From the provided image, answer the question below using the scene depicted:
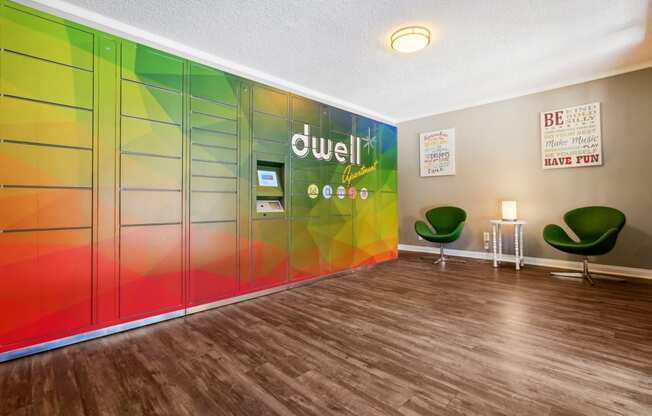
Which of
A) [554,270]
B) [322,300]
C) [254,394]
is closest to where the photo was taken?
[254,394]

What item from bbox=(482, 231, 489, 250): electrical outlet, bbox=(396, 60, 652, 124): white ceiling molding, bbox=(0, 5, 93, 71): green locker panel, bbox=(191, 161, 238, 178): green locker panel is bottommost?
bbox=(482, 231, 489, 250): electrical outlet

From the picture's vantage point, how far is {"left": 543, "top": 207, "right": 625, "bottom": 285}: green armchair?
13.3ft

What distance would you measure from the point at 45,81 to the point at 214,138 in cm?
144

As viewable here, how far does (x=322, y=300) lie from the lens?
143 inches

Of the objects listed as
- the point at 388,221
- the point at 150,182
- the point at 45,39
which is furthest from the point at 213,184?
the point at 388,221

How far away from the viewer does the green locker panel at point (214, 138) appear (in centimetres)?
326

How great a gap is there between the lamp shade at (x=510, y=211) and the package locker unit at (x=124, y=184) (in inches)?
146

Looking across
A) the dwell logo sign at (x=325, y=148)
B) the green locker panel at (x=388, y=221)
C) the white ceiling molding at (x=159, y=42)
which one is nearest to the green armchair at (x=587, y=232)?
the green locker panel at (x=388, y=221)

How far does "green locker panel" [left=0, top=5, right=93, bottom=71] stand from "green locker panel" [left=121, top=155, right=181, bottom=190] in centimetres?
87

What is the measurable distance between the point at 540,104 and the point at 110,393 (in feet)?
22.6

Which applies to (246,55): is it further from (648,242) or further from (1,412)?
(648,242)

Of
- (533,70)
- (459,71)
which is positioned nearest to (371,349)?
(459,71)

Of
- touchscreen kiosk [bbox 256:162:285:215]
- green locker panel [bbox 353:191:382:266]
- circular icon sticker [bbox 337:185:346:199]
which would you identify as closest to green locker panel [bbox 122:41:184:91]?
touchscreen kiosk [bbox 256:162:285:215]

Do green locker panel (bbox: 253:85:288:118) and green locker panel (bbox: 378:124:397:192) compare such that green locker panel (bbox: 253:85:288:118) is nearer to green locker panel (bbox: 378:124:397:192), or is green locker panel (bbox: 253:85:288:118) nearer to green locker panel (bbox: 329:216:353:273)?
green locker panel (bbox: 329:216:353:273)
